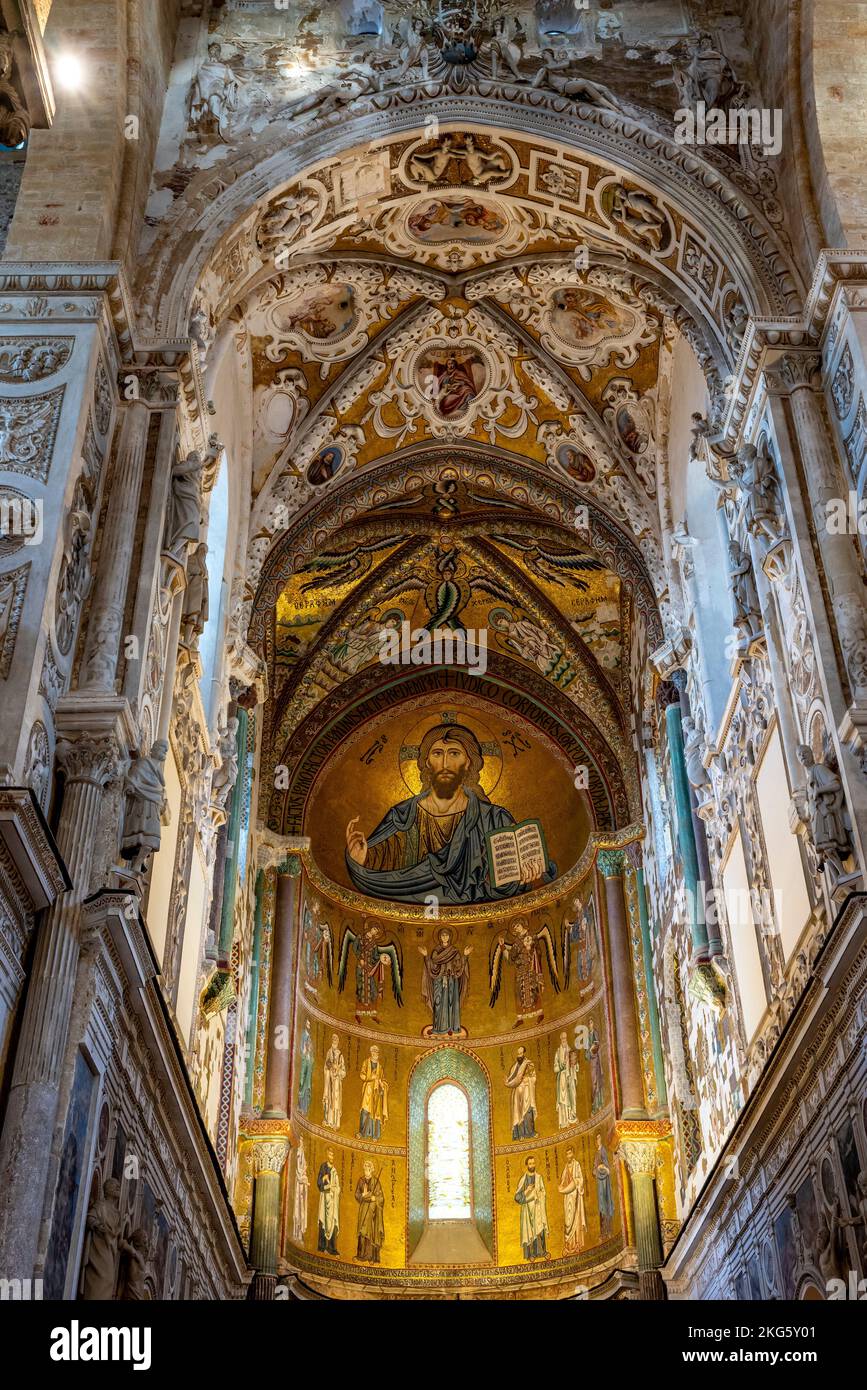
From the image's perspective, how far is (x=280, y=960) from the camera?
19984 millimetres

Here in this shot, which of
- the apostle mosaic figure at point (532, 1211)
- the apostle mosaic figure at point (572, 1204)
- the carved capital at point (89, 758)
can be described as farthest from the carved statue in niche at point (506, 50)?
the apostle mosaic figure at point (532, 1211)

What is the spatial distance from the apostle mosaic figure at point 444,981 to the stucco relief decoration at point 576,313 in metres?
9.71

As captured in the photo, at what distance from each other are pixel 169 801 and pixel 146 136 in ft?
19.8

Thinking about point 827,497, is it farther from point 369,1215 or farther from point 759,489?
point 369,1215

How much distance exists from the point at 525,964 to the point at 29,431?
14.1 metres

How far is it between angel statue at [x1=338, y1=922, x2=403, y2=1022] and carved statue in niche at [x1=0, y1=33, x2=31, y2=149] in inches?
631

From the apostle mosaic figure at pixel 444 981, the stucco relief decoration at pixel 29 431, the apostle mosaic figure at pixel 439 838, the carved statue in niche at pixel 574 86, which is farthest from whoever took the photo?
the apostle mosaic figure at pixel 439 838

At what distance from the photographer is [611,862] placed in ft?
68.1

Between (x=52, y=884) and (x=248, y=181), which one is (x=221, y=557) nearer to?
(x=248, y=181)

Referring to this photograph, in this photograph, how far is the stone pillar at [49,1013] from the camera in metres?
7.96

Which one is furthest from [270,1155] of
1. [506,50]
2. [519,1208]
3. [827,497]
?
[506,50]

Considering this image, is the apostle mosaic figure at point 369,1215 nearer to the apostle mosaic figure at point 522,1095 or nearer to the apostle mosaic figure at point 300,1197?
the apostle mosaic figure at point 300,1197

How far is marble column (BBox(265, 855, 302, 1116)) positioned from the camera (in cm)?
1908
